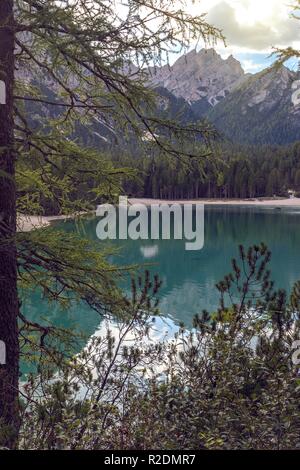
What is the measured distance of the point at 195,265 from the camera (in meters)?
35.3

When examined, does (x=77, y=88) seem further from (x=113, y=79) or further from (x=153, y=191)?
(x=153, y=191)

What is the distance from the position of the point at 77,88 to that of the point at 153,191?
10293cm

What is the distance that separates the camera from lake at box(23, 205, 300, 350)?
70.1 feet

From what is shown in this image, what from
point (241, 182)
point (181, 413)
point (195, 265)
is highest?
point (241, 182)

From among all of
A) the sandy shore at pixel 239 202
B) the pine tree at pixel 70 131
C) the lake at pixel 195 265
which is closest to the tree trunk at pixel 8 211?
the pine tree at pixel 70 131

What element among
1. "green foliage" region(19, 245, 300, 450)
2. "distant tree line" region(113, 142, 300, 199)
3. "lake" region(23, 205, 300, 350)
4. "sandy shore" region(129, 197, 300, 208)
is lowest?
"lake" region(23, 205, 300, 350)

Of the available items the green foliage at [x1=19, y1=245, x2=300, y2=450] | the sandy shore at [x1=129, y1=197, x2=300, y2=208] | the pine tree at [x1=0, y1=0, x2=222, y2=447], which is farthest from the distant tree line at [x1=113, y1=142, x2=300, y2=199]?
the green foliage at [x1=19, y1=245, x2=300, y2=450]

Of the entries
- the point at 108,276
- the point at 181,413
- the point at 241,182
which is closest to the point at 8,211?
the point at 108,276

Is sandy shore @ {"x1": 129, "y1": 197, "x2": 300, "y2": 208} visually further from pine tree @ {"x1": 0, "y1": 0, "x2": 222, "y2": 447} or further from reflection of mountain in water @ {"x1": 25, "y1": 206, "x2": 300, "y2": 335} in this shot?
pine tree @ {"x1": 0, "y1": 0, "x2": 222, "y2": 447}

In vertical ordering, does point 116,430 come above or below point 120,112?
below

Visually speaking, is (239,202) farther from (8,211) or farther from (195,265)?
(8,211)
